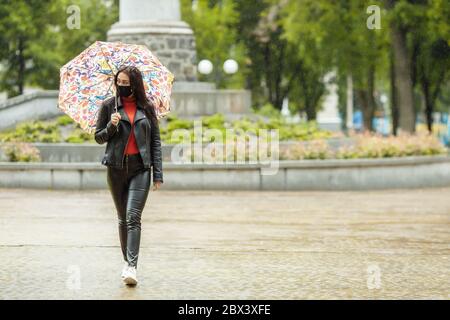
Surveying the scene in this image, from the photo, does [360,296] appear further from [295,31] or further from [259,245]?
[295,31]

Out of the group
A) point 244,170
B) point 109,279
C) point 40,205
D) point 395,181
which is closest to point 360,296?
point 109,279

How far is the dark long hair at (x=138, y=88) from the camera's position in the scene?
35.1ft

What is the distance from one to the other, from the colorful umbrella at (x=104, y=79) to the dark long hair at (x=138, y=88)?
1.06ft

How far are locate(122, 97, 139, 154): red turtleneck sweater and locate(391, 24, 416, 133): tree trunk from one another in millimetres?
26149

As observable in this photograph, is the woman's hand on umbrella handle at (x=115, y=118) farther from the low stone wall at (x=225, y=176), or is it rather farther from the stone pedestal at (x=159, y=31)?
the stone pedestal at (x=159, y=31)

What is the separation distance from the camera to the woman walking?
10.8m

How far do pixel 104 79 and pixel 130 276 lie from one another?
1903 millimetres

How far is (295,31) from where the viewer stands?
4062 cm

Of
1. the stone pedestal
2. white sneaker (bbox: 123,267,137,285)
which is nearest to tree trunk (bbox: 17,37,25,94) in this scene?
the stone pedestal

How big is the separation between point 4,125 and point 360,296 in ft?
69.6

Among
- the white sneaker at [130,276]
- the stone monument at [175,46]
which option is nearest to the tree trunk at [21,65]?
the stone monument at [175,46]

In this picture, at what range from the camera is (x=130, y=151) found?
35.6ft

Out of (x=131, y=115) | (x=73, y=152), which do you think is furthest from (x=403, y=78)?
(x=131, y=115)
